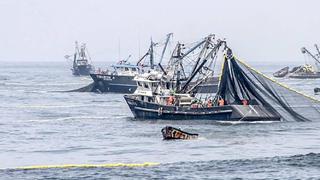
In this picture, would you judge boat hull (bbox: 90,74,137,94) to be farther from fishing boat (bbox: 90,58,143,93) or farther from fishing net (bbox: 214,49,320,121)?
fishing net (bbox: 214,49,320,121)

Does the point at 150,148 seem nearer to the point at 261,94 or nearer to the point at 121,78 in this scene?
the point at 261,94

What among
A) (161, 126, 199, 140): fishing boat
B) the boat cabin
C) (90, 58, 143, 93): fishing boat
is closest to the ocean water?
(161, 126, 199, 140): fishing boat

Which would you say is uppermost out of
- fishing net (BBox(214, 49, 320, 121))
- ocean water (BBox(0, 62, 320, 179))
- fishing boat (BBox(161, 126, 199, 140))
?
fishing net (BBox(214, 49, 320, 121))

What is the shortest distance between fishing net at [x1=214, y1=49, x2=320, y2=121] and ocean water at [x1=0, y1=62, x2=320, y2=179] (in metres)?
2.34

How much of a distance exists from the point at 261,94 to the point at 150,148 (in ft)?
104

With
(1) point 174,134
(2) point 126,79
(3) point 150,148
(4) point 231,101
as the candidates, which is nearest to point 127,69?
(2) point 126,79

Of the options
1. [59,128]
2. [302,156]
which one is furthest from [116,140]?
[302,156]

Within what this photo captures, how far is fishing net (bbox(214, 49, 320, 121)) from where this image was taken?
11425cm

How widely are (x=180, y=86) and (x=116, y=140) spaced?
27.1 meters

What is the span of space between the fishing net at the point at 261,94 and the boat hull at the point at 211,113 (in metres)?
1.19

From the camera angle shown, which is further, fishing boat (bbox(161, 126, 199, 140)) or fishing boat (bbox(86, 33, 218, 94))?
fishing boat (bbox(86, 33, 218, 94))

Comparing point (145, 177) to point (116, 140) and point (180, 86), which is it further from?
point (180, 86)

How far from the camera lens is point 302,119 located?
11606cm

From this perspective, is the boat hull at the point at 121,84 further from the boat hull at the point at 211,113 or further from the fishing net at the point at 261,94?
the boat hull at the point at 211,113
